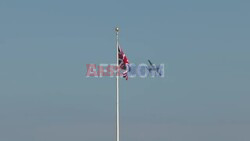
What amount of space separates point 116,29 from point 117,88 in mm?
7463

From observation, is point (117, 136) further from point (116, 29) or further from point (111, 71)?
point (116, 29)

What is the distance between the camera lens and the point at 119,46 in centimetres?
8300

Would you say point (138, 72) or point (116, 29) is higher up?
point (116, 29)

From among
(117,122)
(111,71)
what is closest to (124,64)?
(111,71)

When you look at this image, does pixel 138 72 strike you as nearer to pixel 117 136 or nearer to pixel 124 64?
pixel 124 64

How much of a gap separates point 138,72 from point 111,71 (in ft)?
11.8

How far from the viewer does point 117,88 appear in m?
82.0

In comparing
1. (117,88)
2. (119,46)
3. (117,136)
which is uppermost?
(119,46)

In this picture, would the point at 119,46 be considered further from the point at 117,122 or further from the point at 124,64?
the point at 117,122

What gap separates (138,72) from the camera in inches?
3305

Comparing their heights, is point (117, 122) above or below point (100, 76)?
below

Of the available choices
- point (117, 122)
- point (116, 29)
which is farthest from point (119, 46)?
point (117, 122)

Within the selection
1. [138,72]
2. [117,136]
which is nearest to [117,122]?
[117,136]

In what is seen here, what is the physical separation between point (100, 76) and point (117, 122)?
240 inches
